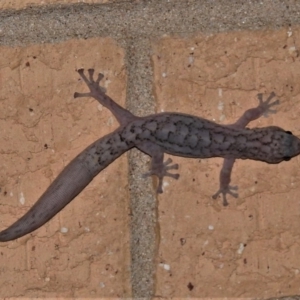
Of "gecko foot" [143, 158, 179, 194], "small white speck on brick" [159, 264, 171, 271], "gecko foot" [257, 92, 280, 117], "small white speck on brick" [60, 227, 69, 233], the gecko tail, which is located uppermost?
"gecko foot" [257, 92, 280, 117]

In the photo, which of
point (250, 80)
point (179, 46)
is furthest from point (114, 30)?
point (250, 80)

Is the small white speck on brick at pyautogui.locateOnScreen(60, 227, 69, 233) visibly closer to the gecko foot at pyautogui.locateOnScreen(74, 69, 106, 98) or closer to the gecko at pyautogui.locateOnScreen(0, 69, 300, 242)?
the gecko at pyautogui.locateOnScreen(0, 69, 300, 242)

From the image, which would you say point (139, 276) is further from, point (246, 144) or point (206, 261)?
point (246, 144)

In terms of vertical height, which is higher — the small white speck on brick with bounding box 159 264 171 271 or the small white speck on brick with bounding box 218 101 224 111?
the small white speck on brick with bounding box 218 101 224 111

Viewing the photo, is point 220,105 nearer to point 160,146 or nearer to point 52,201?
point 160,146

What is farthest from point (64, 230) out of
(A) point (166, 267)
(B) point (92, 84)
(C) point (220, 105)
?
(C) point (220, 105)

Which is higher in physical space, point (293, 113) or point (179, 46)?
point (179, 46)

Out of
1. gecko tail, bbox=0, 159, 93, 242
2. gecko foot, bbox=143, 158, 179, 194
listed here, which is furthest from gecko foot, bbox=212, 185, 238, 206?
gecko tail, bbox=0, 159, 93, 242

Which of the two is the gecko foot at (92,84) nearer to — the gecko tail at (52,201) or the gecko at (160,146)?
the gecko at (160,146)
